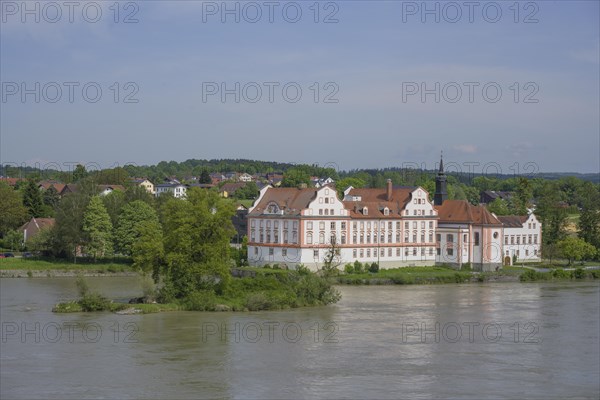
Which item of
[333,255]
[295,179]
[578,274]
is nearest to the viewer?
[333,255]

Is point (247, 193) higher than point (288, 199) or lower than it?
higher

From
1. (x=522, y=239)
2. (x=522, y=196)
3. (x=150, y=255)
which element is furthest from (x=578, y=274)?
(x=522, y=196)

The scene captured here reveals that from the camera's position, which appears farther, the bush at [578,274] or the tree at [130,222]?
the tree at [130,222]

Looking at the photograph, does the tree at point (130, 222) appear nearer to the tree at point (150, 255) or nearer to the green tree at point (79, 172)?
the tree at point (150, 255)

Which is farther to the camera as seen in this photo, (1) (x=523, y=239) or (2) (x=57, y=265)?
(1) (x=523, y=239)

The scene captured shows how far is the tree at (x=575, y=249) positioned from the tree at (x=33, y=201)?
3094cm

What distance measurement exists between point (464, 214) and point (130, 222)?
16920 millimetres

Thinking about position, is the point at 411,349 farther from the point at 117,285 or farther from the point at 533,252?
the point at 533,252

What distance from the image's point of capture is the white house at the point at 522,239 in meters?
50.3

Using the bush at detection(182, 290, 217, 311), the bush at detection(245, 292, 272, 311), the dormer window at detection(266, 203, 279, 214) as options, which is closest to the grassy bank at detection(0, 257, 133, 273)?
the dormer window at detection(266, 203, 279, 214)

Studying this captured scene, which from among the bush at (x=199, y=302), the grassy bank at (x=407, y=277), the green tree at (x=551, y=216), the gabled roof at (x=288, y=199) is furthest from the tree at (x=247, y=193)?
the bush at (x=199, y=302)

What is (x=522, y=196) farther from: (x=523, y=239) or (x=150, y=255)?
(x=150, y=255)

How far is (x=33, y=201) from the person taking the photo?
5875cm

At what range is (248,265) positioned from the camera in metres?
46.1
